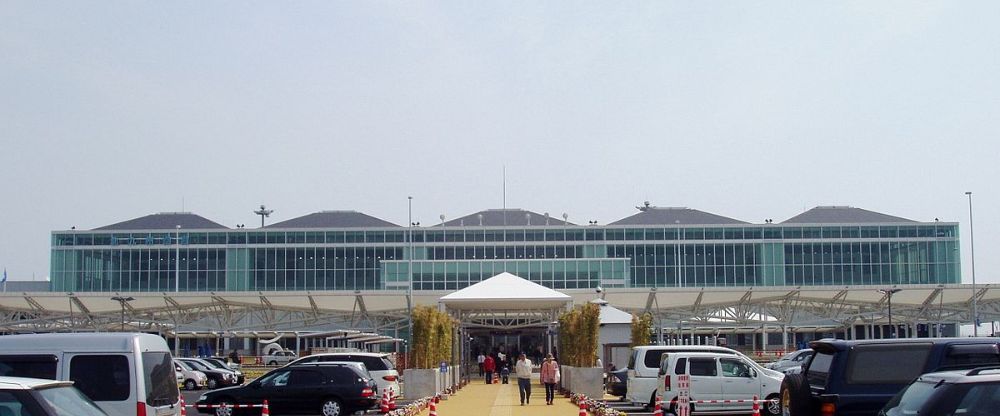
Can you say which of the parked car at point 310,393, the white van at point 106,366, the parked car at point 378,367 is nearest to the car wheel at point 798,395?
the white van at point 106,366

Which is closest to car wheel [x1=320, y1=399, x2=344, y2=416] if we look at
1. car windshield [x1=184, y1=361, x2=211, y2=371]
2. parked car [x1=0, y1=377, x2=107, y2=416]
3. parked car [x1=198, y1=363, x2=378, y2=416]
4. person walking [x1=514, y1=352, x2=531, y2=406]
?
parked car [x1=198, y1=363, x2=378, y2=416]

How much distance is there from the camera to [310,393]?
25719 mm

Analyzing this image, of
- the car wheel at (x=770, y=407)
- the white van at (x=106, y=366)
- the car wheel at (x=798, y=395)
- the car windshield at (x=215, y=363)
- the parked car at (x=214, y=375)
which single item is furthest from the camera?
the car windshield at (x=215, y=363)

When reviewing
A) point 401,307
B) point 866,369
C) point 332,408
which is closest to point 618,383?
point 332,408

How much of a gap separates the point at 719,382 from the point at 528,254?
6884 centimetres

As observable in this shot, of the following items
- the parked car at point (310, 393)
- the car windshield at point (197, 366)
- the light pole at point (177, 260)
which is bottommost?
the car windshield at point (197, 366)

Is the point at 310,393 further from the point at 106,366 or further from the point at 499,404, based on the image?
the point at 106,366

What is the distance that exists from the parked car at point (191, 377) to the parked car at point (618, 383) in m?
15.3

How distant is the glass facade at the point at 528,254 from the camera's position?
92.5 meters

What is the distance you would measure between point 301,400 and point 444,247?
228ft

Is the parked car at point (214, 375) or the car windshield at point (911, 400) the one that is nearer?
the car windshield at point (911, 400)

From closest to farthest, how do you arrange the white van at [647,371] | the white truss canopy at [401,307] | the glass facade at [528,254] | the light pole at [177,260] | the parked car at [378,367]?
the white van at [647,371]
the parked car at [378,367]
the white truss canopy at [401,307]
the light pole at [177,260]
the glass facade at [528,254]

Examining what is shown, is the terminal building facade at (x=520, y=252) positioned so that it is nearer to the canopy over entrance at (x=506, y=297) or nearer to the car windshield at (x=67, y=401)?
the canopy over entrance at (x=506, y=297)

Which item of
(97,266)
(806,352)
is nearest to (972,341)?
(806,352)
